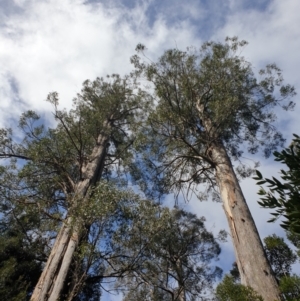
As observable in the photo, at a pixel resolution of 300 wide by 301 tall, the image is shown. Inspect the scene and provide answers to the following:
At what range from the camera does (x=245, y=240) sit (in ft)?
17.3

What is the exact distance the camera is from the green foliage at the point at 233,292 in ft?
10.7

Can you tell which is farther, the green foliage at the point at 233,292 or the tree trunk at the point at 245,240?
the tree trunk at the point at 245,240

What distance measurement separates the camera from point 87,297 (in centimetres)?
909

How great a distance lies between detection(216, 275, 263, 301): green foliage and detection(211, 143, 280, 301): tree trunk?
1.07 m

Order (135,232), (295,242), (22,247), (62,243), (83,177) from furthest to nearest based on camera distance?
(83,177) → (22,247) → (135,232) → (62,243) → (295,242)

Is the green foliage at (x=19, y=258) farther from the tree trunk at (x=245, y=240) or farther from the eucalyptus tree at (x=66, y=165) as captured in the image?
the tree trunk at (x=245, y=240)

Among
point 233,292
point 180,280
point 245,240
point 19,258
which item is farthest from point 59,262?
point 180,280

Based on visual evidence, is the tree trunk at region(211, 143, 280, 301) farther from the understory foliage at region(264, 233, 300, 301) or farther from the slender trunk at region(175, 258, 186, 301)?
the slender trunk at region(175, 258, 186, 301)

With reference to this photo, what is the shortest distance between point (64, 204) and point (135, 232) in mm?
2756

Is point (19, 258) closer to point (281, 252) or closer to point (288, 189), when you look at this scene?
point (281, 252)

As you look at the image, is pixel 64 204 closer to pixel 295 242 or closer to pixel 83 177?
pixel 83 177

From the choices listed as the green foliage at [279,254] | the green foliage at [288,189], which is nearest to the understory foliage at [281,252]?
the green foliage at [279,254]

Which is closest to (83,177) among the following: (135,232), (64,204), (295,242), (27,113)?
(64,204)

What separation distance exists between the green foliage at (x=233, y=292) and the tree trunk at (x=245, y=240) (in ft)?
3.51
